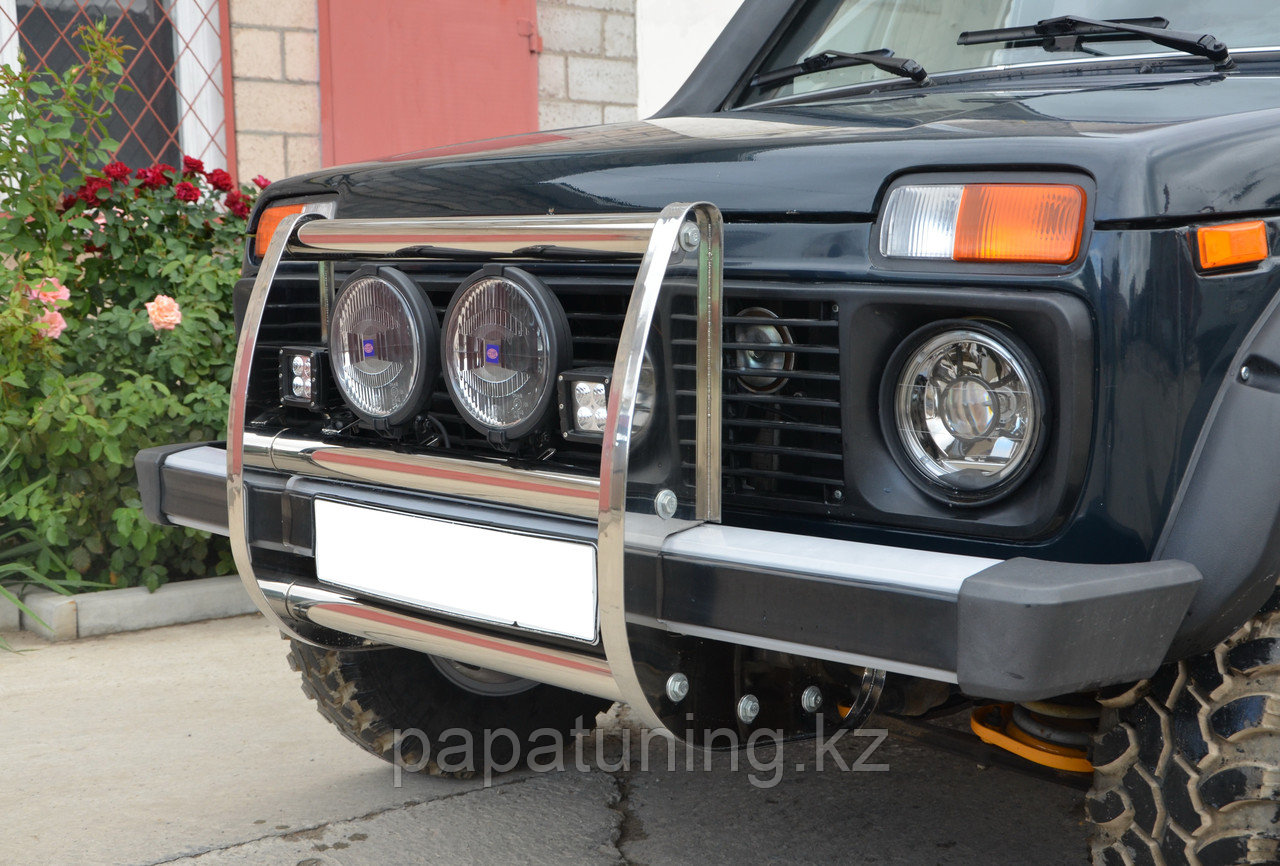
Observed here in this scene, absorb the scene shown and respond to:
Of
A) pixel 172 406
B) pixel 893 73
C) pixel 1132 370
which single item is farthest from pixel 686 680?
pixel 172 406

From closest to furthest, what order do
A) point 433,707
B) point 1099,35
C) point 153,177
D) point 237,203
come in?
point 1099,35 < point 433,707 < point 153,177 < point 237,203

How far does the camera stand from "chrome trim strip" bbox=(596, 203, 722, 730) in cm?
147

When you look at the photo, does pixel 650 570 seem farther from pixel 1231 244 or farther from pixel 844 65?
pixel 844 65

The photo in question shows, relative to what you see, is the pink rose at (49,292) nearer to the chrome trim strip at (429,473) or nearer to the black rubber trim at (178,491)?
the black rubber trim at (178,491)

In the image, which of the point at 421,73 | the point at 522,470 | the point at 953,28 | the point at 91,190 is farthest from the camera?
the point at 421,73

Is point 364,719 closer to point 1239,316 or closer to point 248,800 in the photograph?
point 248,800

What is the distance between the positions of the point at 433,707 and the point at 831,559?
1349mm

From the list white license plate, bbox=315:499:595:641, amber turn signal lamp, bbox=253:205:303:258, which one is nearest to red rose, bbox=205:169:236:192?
amber turn signal lamp, bbox=253:205:303:258

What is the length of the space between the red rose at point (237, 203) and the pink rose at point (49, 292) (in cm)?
66

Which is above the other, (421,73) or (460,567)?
(421,73)

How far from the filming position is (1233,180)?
56.0 inches

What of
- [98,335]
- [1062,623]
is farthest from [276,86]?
[1062,623]

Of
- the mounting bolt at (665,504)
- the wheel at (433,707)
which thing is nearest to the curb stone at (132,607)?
the wheel at (433,707)

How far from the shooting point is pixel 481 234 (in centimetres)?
168
